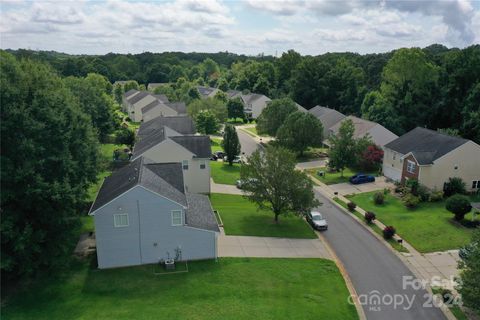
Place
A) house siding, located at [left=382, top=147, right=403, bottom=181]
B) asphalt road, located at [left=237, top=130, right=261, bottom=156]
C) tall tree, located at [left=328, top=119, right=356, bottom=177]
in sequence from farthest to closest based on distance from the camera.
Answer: asphalt road, located at [left=237, top=130, right=261, bottom=156]
tall tree, located at [left=328, top=119, right=356, bottom=177]
house siding, located at [left=382, top=147, right=403, bottom=181]

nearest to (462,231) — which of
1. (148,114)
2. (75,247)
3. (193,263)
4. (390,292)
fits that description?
(390,292)

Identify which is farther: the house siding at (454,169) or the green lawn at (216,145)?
the green lawn at (216,145)

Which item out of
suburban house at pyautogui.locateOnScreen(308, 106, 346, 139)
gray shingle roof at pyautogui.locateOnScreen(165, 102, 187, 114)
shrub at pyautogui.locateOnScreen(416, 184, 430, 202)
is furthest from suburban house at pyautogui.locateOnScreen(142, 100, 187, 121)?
shrub at pyautogui.locateOnScreen(416, 184, 430, 202)

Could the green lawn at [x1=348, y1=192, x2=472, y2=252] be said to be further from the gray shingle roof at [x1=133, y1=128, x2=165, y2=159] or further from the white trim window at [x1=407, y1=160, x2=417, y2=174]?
the gray shingle roof at [x1=133, y1=128, x2=165, y2=159]

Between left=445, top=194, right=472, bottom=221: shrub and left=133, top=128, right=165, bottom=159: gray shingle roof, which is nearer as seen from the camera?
left=445, top=194, right=472, bottom=221: shrub

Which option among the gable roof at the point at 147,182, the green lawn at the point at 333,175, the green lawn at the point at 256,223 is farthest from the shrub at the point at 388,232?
the gable roof at the point at 147,182

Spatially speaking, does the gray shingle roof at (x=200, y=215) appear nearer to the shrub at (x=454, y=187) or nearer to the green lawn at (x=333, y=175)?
the green lawn at (x=333, y=175)

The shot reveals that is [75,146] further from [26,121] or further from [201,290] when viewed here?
[201,290]
